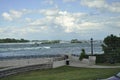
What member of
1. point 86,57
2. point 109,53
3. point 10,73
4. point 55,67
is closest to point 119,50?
point 109,53

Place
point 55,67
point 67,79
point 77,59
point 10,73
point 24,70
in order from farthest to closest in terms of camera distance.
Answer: point 77,59, point 55,67, point 24,70, point 10,73, point 67,79

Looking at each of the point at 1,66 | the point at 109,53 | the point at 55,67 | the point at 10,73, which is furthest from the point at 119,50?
the point at 10,73

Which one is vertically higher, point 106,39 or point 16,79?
point 106,39

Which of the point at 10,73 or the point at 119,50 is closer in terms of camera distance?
the point at 10,73

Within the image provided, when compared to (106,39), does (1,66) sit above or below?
below

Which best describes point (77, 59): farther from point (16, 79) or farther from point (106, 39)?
point (16, 79)

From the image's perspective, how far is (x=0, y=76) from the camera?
2883cm

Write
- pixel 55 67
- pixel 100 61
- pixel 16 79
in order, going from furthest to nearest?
pixel 100 61, pixel 55 67, pixel 16 79

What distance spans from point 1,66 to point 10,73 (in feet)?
34.3

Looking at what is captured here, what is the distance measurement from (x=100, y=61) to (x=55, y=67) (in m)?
8.52

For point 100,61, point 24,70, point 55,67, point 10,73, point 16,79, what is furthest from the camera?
point 100,61

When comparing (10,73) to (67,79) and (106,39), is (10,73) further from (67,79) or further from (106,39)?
(106,39)

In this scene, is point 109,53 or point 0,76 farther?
point 109,53

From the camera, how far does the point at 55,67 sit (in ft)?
134
